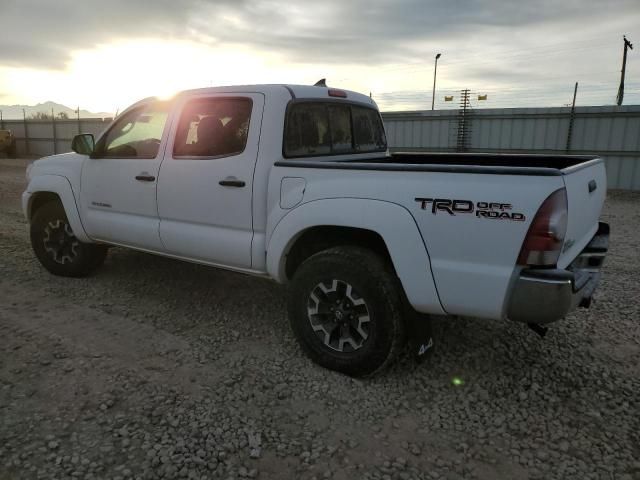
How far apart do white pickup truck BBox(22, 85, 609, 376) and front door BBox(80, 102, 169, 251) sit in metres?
0.01

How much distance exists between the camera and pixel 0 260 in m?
5.95

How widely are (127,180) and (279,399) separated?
251 centimetres

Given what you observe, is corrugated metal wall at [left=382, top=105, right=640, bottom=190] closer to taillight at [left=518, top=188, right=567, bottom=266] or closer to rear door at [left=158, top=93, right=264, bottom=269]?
rear door at [left=158, top=93, right=264, bottom=269]

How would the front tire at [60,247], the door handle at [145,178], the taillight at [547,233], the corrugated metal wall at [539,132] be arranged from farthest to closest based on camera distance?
the corrugated metal wall at [539,132] < the front tire at [60,247] < the door handle at [145,178] < the taillight at [547,233]

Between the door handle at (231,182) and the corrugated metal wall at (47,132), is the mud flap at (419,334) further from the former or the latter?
the corrugated metal wall at (47,132)

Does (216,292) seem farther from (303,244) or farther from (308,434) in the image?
(308,434)

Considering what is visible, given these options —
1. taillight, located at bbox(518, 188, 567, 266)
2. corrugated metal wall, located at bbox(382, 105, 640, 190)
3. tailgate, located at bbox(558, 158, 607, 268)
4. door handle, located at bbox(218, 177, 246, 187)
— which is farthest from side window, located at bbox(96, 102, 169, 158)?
corrugated metal wall, located at bbox(382, 105, 640, 190)

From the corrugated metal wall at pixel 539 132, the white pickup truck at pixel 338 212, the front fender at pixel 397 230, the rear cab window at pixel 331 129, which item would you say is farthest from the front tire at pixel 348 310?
the corrugated metal wall at pixel 539 132

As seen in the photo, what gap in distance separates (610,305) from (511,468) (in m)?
2.81

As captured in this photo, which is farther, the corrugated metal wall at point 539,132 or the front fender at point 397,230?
the corrugated metal wall at point 539,132

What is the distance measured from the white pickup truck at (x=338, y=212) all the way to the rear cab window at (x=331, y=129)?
0.05ft

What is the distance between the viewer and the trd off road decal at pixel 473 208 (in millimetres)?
2584

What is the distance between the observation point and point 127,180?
14.6 feet

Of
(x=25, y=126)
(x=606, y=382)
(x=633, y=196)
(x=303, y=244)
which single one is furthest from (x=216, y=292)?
(x=25, y=126)
